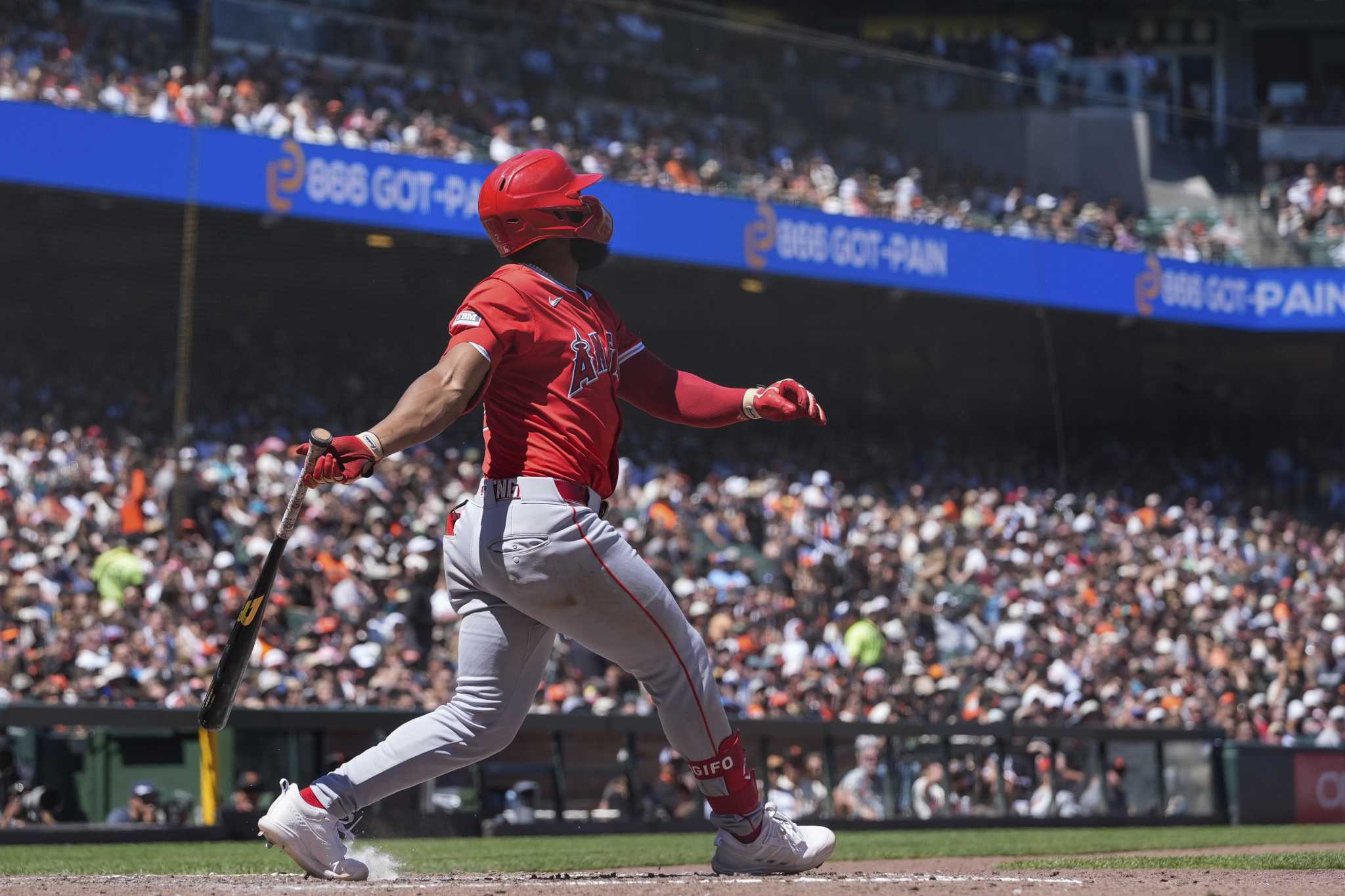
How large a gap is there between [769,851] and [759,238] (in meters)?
16.4

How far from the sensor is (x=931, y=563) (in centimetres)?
1781

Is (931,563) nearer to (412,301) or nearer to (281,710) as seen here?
(412,301)

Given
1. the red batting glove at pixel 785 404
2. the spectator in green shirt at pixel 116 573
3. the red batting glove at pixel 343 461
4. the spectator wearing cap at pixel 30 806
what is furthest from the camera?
the spectator in green shirt at pixel 116 573

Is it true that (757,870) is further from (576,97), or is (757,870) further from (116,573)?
(576,97)

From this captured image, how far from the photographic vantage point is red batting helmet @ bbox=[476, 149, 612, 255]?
4.56 meters

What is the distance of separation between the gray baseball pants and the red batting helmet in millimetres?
682

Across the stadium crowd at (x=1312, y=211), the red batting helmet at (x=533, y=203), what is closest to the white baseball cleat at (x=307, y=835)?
the red batting helmet at (x=533, y=203)

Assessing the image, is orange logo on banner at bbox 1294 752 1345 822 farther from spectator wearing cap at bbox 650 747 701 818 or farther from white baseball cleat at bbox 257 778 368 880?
white baseball cleat at bbox 257 778 368 880

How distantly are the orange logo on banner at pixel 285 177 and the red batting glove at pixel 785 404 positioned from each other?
544 inches

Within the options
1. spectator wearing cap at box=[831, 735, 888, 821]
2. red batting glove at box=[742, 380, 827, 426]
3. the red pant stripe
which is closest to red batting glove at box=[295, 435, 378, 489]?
the red pant stripe

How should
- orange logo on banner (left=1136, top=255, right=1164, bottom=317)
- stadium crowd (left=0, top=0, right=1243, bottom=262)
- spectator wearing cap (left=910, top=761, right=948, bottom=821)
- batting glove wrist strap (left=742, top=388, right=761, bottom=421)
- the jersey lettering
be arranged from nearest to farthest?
the jersey lettering → batting glove wrist strap (left=742, top=388, right=761, bottom=421) → spectator wearing cap (left=910, top=761, right=948, bottom=821) → stadium crowd (left=0, top=0, right=1243, bottom=262) → orange logo on banner (left=1136, top=255, right=1164, bottom=317)

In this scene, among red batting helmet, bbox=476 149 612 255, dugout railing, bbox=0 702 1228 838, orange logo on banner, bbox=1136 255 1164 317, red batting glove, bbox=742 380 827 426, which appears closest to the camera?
red batting helmet, bbox=476 149 612 255

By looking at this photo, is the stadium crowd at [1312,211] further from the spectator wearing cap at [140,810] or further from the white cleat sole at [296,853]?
the white cleat sole at [296,853]

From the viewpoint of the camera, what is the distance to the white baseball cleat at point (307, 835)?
14.1 ft
